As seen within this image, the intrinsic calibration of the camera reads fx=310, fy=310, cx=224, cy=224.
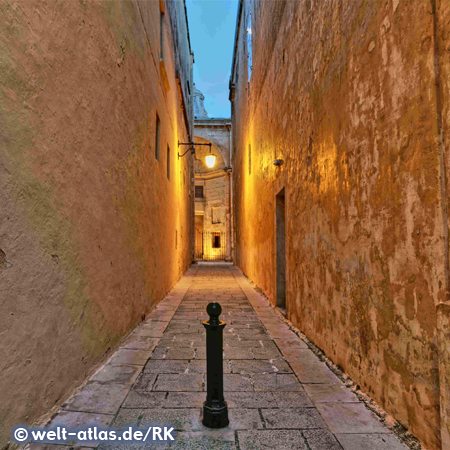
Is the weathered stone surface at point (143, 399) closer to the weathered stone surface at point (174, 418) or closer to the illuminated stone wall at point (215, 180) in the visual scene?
the weathered stone surface at point (174, 418)

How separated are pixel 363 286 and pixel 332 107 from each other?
1.79 metres

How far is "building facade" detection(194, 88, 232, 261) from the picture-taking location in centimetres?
2414

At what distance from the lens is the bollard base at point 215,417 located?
199 cm

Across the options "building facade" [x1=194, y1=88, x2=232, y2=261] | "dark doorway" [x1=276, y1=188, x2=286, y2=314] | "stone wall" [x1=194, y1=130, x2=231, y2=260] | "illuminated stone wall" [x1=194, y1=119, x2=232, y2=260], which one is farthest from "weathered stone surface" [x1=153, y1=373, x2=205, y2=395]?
"stone wall" [x1=194, y1=130, x2=231, y2=260]

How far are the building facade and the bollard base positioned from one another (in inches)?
839

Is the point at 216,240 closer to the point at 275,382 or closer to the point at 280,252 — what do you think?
the point at 280,252

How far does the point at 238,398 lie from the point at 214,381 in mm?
522

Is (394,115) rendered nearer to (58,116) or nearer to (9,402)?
(58,116)

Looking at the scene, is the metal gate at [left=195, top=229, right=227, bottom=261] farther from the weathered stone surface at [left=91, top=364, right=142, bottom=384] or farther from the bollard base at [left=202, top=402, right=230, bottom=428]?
the bollard base at [left=202, top=402, right=230, bottom=428]

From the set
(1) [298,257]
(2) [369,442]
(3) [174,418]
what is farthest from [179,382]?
(1) [298,257]

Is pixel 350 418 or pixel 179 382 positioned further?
pixel 179 382

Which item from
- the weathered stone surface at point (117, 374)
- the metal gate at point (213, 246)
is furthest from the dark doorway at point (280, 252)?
the metal gate at point (213, 246)

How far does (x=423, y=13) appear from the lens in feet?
5.80

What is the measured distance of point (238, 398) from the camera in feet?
7.81
